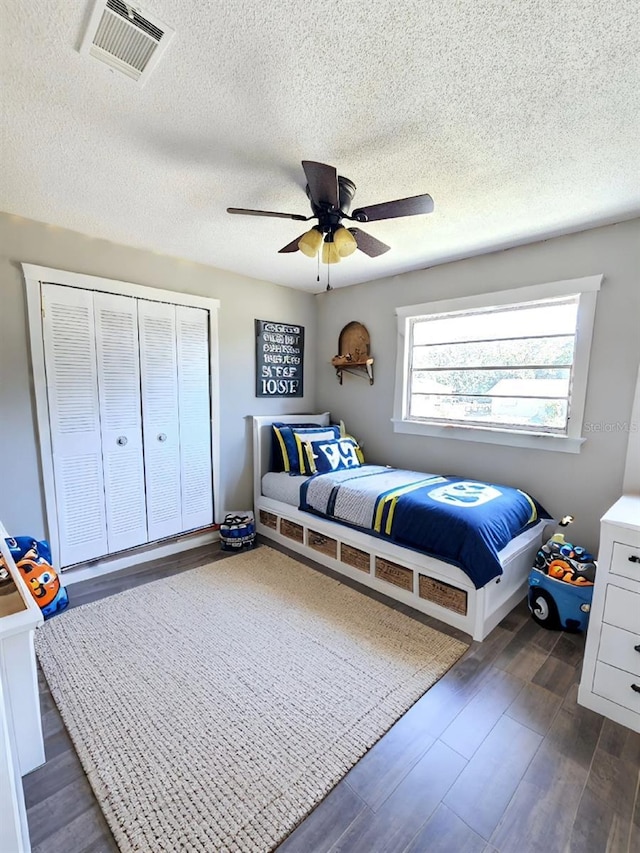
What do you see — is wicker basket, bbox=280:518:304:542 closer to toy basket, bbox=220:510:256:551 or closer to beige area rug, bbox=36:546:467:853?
toy basket, bbox=220:510:256:551

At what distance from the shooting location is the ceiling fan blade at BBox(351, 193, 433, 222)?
159cm

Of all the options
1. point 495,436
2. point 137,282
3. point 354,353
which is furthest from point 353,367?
point 137,282

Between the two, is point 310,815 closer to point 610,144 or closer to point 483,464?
point 483,464

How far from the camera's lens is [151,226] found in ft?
8.05

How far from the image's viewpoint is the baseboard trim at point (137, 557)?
2707 mm

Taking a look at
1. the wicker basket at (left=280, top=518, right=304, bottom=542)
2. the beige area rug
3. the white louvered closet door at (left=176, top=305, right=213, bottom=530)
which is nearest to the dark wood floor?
the beige area rug

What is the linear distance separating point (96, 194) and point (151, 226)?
1.45 ft

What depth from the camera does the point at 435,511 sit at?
2.25 meters

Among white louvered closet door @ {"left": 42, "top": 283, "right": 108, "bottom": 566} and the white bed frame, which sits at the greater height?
white louvered closet door @ {"left": 42, "top": 283, "right": 108, "bottom": 566}

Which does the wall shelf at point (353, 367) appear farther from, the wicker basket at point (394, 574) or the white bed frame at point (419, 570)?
the wicker basket at point (394, 574)

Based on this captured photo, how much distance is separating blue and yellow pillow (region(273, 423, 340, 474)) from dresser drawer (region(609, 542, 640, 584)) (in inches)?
86.8

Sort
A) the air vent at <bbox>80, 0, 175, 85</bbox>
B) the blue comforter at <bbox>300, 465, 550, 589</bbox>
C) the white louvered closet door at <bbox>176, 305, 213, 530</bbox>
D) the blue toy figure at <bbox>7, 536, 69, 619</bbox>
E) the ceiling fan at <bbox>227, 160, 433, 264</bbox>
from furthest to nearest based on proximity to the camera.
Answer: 1. the white louvered closet door at <bbox>176, 305, 213, 530</bbox>
2. the blue toy figure at <bbox>7, 536, 69, 619</bbox>
3. the blue comforter at <bbox>300, 465, 550, 589</bbox>
4. the ceiling fan at <bbox>227, 160, 433, 264</bbox>
5. the air vent at <bbox>80, 0, 175, 85</bbox>

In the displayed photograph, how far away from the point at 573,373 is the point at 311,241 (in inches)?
78.6

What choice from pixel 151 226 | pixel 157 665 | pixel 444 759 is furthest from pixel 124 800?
pixel 151 226
